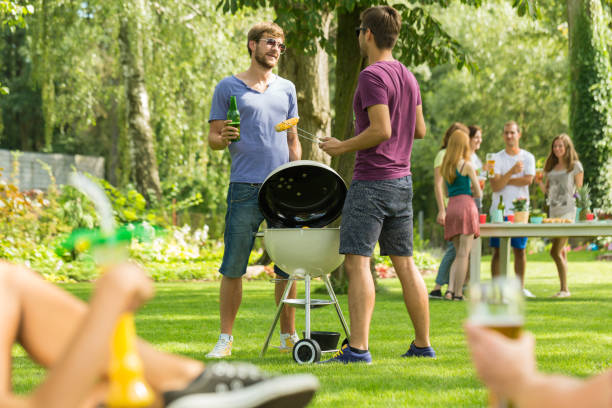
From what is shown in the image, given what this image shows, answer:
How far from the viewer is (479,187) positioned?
8492 mm

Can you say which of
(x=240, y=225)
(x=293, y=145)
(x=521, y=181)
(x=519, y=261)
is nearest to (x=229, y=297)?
(x=240, y=225)

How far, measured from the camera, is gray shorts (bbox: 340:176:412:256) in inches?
171

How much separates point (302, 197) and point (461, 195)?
3.80 meters

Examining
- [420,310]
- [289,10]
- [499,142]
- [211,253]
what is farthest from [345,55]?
[499,142]

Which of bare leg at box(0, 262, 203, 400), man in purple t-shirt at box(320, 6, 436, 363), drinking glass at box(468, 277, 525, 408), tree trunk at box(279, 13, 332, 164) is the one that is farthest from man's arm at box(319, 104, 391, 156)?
tree trunk at box(279, 13, 332, 164)

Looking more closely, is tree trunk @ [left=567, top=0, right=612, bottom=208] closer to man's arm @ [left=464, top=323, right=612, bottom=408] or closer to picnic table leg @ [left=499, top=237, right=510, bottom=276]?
picnic table leg @ [left=499, top=237, right=510, bottom=276]

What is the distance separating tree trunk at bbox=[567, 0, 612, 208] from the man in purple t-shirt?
39.2 feet

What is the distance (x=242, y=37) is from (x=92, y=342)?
59.9 ft

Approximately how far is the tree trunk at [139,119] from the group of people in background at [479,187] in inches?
341

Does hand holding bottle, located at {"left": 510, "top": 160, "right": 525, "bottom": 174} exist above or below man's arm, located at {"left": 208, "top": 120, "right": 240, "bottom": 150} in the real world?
below

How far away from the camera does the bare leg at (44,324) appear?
1.75 metres

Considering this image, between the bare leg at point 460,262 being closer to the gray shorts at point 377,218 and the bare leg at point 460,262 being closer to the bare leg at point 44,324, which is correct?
the gray shorts at point 377,218

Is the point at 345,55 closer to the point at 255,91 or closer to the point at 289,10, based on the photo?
the point at 289,10

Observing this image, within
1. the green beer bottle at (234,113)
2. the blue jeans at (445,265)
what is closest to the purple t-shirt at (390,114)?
the green beer bottle at (234,113)
